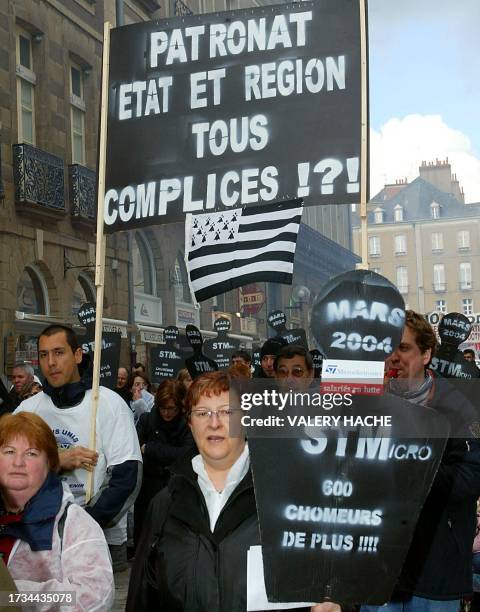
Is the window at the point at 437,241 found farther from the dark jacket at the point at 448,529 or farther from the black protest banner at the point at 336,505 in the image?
the black protest banner at the point at 336,505

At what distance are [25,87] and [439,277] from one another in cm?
4661

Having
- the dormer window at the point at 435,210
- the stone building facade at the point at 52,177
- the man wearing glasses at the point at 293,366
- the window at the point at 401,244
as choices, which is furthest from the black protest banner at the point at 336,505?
the dormer window at the point at 435,210

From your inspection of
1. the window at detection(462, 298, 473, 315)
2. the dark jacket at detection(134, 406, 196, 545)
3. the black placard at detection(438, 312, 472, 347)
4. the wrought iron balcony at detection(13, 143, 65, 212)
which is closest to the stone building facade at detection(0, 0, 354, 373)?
the wrought iron balcony at detection(13, 143, 65, 212)

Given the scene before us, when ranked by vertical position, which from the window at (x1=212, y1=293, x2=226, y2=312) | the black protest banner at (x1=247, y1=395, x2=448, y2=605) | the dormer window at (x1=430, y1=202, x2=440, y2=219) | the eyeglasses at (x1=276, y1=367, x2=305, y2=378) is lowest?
the black protest banner at (x1=247, y1=395, x2=448, y2=605)

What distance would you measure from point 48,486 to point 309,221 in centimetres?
4114

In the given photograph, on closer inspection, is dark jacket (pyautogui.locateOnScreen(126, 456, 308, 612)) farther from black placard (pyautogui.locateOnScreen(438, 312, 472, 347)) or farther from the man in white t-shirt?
black placard (pyautogui.locateOnScreen(438, 312, 472, 347))

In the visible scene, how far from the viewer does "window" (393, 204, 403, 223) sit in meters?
64.2

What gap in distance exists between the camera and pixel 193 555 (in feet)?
10.5

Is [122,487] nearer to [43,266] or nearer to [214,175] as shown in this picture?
[214,175]

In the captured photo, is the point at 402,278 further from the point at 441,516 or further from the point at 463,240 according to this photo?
the point at 441,516

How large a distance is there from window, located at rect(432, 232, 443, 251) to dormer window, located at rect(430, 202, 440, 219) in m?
1.15

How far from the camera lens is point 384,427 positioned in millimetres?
2922

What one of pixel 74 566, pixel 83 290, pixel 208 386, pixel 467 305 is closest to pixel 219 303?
pixel 83 290

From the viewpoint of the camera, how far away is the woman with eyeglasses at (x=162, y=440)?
25.5 feet
